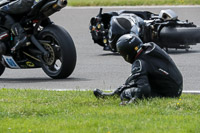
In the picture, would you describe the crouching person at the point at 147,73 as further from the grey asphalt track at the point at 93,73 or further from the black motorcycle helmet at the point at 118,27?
the black motorcycle helmet at the point at 118,27

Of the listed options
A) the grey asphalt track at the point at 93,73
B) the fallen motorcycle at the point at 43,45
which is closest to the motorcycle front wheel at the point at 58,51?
the fallen motorcycle at the point at 43,45

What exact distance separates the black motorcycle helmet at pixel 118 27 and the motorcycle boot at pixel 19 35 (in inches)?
124

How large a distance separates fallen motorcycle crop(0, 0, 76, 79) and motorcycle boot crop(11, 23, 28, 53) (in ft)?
0.24

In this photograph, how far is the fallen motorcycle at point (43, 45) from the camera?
1180 centimetres

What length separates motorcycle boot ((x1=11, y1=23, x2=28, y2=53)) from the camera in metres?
12.1

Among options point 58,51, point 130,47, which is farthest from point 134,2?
point 130,47

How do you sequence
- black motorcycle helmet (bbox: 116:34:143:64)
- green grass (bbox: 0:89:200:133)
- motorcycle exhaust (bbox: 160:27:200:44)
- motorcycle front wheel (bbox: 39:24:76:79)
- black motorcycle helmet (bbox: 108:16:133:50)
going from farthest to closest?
motorcycle exhaust (bbox: 160:27:200:44) → black motorcycle helmet (bbox: 108:16:133:50) → motorcycle front wheel (bbox: 39:24:76:79) → black motorcycle helmet (bbox: 116:34:143:64) → green grass (bbox: 0:89:200:133)

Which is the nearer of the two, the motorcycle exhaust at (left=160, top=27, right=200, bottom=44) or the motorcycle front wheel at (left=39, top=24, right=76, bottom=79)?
the motorcycle front wheel at (left=39, top=24, right=76, bottom=79)

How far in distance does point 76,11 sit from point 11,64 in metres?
12.7

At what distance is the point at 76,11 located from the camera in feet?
81.6

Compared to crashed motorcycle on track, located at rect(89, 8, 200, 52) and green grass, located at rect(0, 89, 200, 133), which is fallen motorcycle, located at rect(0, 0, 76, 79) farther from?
crashed motorcycle on track, located at rect(89, 8, 200, 52)

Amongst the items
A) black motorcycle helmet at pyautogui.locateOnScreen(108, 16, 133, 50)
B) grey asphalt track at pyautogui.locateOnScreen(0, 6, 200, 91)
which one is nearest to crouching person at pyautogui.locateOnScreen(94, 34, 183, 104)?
grey asphalt track at pyautogui.locateOnScreen(0, 6, 200, 91)

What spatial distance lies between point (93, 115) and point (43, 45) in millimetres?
4785

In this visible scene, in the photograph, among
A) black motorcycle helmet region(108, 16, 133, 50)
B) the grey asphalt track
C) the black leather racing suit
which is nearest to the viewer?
the black leather racing suit
